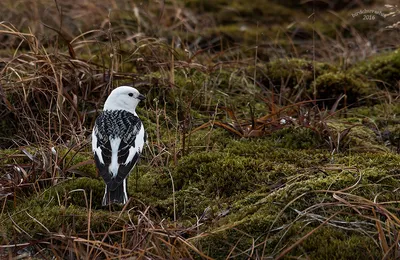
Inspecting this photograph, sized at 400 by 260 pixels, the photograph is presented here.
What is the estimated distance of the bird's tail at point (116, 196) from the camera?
3.92 meters

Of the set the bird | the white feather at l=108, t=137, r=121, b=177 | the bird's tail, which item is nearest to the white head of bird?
→ the bird

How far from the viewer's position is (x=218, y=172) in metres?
4.33

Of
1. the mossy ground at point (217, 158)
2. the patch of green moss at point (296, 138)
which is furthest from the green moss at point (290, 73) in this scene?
the patch of green moss at point (296, 138)

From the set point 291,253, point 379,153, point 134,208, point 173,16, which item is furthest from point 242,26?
point 291,253

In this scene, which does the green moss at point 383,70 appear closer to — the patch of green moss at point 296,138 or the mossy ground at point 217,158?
the mossy ground at point 217,158

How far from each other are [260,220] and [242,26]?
543 centimetres

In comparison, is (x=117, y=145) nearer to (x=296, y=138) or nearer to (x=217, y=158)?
(x=217, y=158)

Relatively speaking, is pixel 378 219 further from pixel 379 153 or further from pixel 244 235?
pixel 379 153

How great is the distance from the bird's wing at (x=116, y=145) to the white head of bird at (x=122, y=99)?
0.59 feet

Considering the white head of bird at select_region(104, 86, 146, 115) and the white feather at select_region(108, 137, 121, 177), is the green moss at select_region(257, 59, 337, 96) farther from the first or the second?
the white feather at select_region(108, 137, 121, 177)

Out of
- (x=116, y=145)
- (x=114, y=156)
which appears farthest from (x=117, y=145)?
(x=114, y=156)

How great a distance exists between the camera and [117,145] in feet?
14.0

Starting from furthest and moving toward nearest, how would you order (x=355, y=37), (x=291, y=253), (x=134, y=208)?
(x=355, y=37) < (x=134, y=208) < (x=291, y=253)

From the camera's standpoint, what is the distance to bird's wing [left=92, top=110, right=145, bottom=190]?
13.2ft
